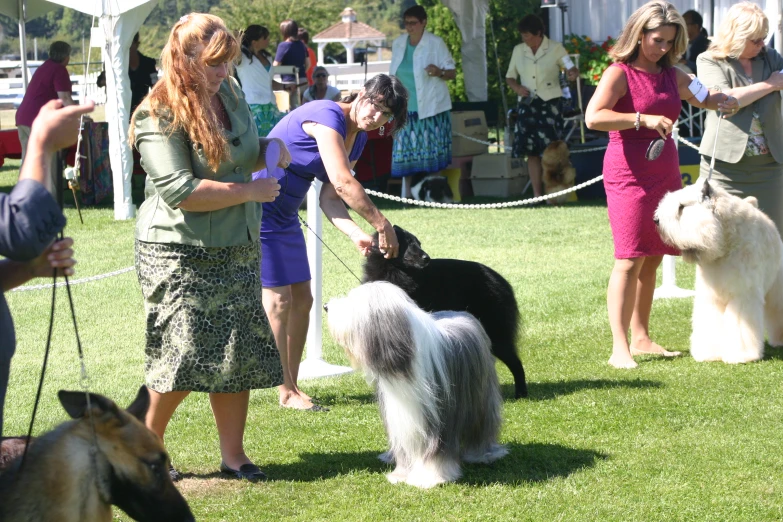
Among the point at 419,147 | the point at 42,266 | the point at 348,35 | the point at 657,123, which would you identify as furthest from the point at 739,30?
the point at 348,35

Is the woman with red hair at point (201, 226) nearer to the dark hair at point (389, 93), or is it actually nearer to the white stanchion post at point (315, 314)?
the dark hair at point (389, 93)

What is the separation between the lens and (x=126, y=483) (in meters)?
2.45

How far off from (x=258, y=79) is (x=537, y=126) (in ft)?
12.3

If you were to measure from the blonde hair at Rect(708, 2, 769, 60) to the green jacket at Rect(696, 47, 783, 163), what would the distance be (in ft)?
0.23

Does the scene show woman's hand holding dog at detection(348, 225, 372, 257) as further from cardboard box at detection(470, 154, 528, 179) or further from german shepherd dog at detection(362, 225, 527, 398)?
cardboard box at detection(470, 154, 528, 179)

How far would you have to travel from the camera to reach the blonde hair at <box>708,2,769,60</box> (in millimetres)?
6141

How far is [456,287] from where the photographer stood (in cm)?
493

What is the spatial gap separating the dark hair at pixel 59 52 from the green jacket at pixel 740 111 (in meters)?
8.52

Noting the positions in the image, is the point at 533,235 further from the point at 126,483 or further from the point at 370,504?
the point at 126,483

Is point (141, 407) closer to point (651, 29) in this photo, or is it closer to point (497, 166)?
point (651, 29)

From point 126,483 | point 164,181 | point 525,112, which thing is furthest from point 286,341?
point 525,112

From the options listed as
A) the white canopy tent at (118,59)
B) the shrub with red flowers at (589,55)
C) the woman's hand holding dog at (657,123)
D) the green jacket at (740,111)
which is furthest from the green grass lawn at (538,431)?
the shrub with red flowers at (589,55)

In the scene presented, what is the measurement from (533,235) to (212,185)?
24.3 feet

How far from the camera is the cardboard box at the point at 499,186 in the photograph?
13594 mm
